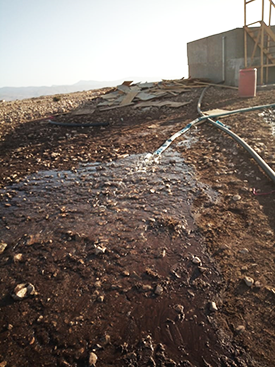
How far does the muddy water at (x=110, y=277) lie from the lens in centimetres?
174

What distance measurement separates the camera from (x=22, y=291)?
222 centimetres

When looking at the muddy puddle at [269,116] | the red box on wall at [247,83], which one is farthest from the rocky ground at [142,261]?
the red box on wall at [247,83]

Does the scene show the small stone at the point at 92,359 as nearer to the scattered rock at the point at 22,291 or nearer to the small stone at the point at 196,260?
the scattered rock at the point at 22,291

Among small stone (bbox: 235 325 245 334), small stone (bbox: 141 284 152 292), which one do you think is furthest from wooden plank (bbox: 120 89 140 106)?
small stone (bbox: 235 325 245 334)

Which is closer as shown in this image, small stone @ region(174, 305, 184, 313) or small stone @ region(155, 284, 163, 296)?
small stone @ region(174, 305, 184, 313)

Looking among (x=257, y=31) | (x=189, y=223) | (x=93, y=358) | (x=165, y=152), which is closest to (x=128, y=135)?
(x=165, y=152)

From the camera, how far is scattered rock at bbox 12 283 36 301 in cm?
217

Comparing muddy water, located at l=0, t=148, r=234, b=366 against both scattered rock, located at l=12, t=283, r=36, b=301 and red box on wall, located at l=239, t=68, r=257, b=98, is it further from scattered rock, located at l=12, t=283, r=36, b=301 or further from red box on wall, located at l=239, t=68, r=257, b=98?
red box on wall, located at l=239, t=68, r=257, b=98

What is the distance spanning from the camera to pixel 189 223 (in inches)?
117

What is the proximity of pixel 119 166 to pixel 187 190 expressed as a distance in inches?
66.2

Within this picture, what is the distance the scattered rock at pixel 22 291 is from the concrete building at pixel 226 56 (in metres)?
13.3

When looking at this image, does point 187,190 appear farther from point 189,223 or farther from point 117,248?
point 117,248

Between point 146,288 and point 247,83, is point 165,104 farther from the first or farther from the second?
point 146,288

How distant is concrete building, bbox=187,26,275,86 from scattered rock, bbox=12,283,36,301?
13258 mm
